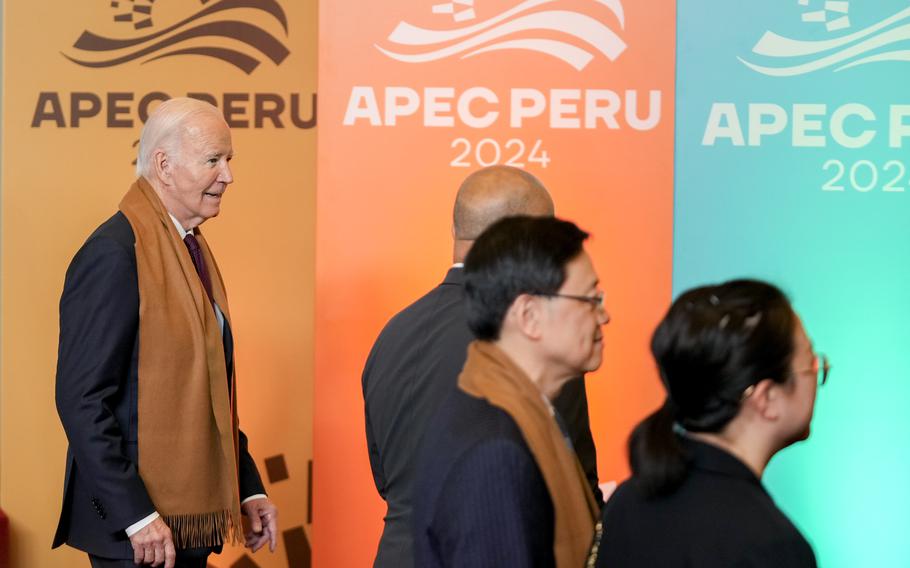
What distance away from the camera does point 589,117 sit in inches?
151

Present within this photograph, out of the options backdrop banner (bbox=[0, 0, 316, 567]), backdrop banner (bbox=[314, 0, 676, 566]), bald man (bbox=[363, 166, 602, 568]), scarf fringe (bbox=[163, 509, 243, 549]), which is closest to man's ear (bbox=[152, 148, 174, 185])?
bald man (bbox=[363, 166, 602, 568])

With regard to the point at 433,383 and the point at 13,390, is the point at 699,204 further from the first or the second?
the point at 13,390

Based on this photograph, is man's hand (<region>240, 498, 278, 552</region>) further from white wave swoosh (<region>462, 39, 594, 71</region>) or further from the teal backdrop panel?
white wave swoosh (<region>462, 39, 594, 71</region>)

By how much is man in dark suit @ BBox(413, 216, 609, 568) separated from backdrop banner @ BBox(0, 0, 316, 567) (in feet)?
7.83

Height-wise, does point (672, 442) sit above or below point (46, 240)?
below

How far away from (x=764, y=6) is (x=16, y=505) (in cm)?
315

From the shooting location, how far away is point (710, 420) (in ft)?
5.16

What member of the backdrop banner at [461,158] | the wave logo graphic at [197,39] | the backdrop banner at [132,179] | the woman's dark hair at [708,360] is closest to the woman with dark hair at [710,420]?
the woman's dark hair at [708,360]

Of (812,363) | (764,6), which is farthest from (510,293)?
(764,6)

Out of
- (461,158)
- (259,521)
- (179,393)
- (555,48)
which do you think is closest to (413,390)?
(179,393)

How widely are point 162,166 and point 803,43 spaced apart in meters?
2.22

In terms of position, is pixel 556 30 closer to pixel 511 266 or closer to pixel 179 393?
pixel 179 393

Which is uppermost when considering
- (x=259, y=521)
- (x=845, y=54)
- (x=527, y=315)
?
(x=845, y=54)

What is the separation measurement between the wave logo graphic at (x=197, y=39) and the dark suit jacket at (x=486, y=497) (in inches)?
107
